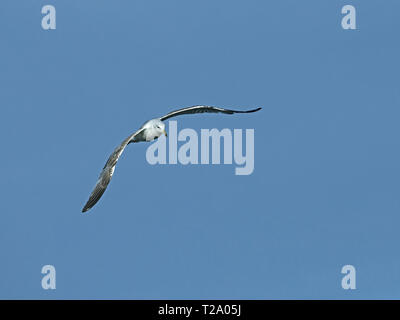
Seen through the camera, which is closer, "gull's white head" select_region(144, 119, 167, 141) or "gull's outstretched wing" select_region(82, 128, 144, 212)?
"gull's outstretched wing" select_region(82, 128, 144, 212)

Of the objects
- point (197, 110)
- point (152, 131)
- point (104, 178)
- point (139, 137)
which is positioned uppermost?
point (197, 110)

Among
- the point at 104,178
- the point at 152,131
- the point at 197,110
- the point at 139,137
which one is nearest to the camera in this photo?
the point at 104,178

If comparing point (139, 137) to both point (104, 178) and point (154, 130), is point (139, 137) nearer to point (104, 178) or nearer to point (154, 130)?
point (154, 130)

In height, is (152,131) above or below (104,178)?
above

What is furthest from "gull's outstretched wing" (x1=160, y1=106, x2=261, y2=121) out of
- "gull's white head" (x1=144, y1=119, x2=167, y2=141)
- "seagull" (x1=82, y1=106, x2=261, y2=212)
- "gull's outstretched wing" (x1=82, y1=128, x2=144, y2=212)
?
"gull's outstretched wing" (x1=82, y1=128, x2=144, y2=212)

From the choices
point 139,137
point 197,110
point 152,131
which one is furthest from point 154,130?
point 197,110

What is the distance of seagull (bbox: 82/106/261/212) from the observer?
34.1m

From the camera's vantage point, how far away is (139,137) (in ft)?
124

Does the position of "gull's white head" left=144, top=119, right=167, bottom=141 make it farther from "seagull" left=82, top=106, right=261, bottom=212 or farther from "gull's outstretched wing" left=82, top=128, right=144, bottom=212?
"gull's outstretched wing" left=82, top=128, right=144, bottom=212

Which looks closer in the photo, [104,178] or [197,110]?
[104,178]

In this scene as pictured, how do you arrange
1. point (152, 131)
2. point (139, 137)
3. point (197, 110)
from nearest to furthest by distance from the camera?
point (152, 131)
point (139, 137)
point (197, 110)

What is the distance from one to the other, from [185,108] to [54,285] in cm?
842
